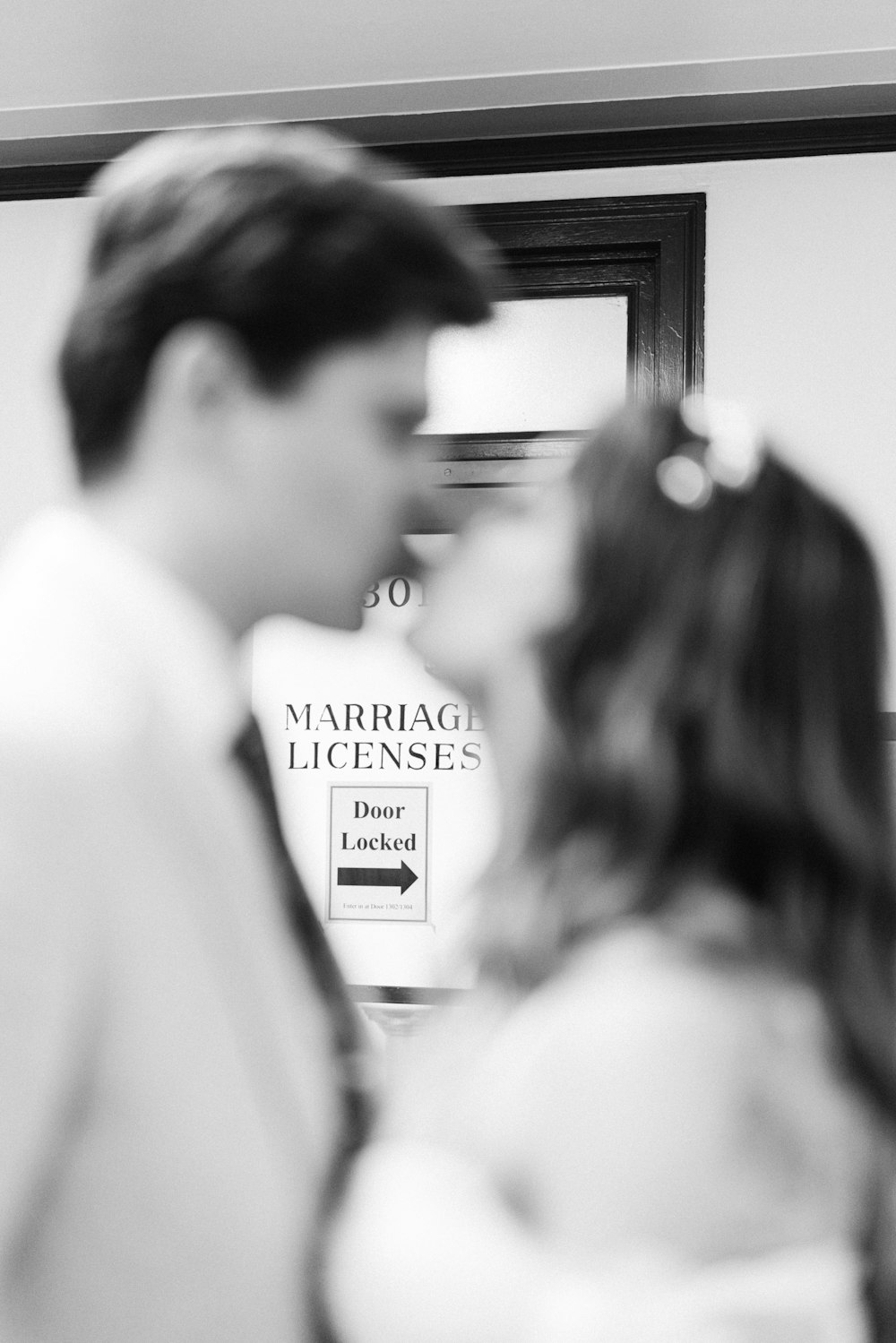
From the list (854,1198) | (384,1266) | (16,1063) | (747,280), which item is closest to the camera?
(16,1063)

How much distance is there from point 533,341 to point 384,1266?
2.30m

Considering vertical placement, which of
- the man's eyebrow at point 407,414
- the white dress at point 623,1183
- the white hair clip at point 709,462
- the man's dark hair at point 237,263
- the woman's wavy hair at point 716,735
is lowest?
the white dress at point 623,1183

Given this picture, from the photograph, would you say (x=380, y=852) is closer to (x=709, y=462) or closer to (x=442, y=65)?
(x=442, y=65)

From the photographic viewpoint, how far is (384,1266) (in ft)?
2.65

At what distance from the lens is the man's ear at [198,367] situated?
2.69 ft

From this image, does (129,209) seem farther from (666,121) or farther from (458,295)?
(666,121)

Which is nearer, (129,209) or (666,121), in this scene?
(129,209)

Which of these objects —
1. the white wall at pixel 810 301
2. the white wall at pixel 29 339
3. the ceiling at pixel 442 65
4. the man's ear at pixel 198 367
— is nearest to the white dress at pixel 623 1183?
the man's ear at pixel 198 367

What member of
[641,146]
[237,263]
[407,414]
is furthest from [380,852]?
[237,263]

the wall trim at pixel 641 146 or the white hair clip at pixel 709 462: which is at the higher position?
the wall trim at pixel 641 146

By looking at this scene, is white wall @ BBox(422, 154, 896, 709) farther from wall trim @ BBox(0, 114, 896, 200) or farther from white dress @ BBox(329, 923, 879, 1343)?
white dress @ BBox(329, 923, 879, 1343)

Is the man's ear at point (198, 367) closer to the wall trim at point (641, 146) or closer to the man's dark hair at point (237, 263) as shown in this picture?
the man's dark hair at point (237, 263)

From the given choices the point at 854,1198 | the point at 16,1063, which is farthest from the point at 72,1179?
the point at 854,1198

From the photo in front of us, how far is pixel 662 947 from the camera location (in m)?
0.88
